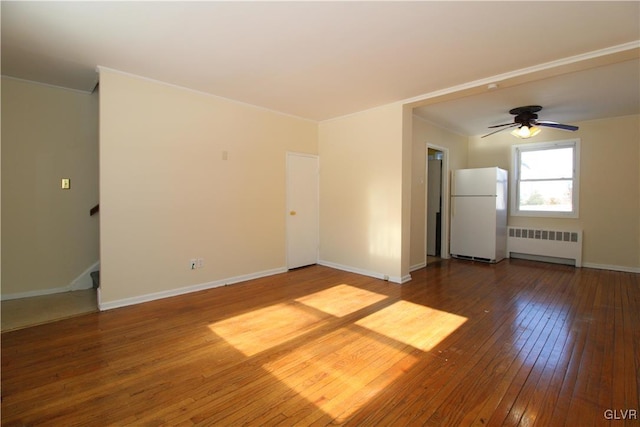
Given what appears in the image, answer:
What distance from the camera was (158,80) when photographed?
3.58 metres

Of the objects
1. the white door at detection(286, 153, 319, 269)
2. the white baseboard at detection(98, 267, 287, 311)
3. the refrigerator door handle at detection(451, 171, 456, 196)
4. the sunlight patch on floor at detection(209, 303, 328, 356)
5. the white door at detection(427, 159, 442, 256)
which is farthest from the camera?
the white door at detection(427, 159, 442, 256)

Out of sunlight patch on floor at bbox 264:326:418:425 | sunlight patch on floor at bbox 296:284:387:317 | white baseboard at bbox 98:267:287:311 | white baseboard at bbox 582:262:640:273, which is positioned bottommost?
sunlight patch on floor at bbox 264:326:418:425

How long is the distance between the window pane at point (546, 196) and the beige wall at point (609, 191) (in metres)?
0.22

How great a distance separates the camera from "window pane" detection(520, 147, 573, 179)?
571cm

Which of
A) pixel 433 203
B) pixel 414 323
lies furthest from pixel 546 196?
pixel 414 323

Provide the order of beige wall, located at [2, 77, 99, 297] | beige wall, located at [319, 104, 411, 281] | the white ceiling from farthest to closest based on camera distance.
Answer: beige wall, located at [319, 104, 411, 281], beige wall, located at [2, 77, 99, 297], the white ceiling

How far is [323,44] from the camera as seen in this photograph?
2715 mm

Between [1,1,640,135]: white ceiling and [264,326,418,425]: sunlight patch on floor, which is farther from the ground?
[1,1,640,135]: white ceiling

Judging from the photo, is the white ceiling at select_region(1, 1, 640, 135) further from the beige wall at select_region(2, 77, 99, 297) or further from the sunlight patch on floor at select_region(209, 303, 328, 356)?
the sunlight patch on floor at select_region(209, 303, 328, 356)

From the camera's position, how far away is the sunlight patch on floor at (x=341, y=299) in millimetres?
3426

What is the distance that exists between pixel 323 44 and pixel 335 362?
8.91 feet

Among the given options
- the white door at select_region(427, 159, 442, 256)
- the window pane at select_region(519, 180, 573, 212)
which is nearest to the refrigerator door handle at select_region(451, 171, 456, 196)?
the white door at select_region(427, 159, 442, 256)

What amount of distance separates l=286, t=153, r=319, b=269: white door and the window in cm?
426

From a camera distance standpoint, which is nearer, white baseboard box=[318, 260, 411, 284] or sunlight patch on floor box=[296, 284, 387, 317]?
sunlight patch on floor box=[296, 284, 387, 317]
